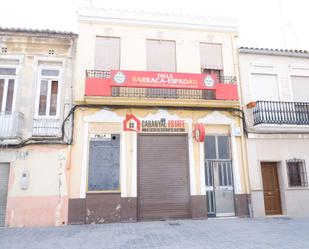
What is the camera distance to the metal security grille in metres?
9.12

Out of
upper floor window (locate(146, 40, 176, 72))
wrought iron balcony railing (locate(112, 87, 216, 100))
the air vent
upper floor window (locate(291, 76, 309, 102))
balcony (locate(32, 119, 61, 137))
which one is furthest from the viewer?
upper floor window (locate(291, 76, 309, 102))

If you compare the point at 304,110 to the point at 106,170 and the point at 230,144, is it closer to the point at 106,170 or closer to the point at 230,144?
the point at 230,144

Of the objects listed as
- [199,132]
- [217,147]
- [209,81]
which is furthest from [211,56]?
[217,147]

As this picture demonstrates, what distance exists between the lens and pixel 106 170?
9.80 meters

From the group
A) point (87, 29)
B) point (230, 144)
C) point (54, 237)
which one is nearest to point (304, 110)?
point (230, 144)

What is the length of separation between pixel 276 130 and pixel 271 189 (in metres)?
2.68

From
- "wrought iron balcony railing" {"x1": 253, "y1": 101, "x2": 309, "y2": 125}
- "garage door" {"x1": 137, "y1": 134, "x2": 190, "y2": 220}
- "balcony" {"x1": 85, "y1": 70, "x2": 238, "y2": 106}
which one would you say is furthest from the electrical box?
"wrought iron balcony railing" {"x1": 253, "y1": 101, "x2": 309, "y2": 125}

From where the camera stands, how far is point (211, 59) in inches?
457

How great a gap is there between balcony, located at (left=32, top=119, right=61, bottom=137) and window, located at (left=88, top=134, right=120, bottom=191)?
Result: 1.49 meters

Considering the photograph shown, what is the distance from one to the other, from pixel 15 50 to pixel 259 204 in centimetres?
1234

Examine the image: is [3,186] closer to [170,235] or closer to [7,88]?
[7,88]

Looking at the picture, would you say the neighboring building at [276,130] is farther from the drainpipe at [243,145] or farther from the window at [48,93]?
the window at [48,93]

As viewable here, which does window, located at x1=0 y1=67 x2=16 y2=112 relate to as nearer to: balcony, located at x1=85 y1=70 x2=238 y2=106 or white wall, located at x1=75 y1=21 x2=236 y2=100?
white wall, located at x1=75 y1=21 x2=236 y2=100

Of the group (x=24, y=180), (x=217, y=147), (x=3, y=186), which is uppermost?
(x=217, y=147)
